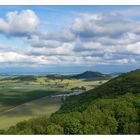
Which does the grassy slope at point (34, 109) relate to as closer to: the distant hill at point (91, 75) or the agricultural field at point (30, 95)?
the agricultural field at point (30, 95)

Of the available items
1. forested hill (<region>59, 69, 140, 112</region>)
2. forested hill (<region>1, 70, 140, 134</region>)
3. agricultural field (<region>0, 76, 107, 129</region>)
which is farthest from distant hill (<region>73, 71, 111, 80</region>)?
forested hill (<region>1, 70, 140, 134</region>)

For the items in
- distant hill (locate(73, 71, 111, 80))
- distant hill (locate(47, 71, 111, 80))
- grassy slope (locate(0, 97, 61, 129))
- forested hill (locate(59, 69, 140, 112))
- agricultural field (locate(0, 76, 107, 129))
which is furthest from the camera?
distant hill (locate(73, 71, 111, 80))

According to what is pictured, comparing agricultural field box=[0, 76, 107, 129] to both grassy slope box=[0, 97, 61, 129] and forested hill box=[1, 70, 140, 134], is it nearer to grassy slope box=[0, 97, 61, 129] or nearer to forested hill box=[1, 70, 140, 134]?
grassy slope box=[0, 97, 61, 129]

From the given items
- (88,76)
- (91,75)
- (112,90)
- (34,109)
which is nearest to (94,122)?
(34,109)

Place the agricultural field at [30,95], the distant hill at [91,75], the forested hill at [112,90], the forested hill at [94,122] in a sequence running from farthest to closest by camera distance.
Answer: the distant hill at [91,75] < the forested hill at [112,90] < the agricultural field at [30,95] < the forested hill at [94,122]

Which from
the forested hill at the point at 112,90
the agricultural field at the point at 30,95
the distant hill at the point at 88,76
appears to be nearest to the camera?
the agricultural field at the point at 30,95

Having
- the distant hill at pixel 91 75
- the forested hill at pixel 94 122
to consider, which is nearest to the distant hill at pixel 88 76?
the distant hill at pixel 91 75

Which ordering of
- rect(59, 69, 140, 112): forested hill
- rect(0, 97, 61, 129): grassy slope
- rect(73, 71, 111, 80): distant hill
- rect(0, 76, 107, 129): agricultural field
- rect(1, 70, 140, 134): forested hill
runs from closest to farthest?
rect(1, 70, 140, 134): forested hill
rect(0, 97, 61, 129): grassy slope
rect(0, 76, 107, 129): agricultural field
rect(59, 69, 140, 112): forested hill
rect(73, 71, 111, 80): distant hill

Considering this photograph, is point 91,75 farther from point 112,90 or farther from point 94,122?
point 94,122
